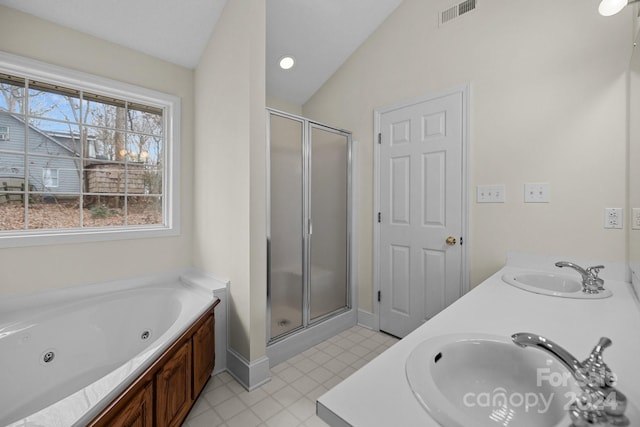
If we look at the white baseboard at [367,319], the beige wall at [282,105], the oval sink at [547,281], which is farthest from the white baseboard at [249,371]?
the beige wall at [282,105]

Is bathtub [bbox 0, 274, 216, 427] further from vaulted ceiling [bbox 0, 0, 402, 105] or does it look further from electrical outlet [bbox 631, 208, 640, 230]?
electrical outlet [bbox 631, 208, 640, 230]

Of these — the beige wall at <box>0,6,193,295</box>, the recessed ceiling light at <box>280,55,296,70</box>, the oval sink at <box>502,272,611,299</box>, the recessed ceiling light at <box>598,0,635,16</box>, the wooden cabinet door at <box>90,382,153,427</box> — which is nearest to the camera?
the wooden cabinet door at <box>90,382,153,427</box>

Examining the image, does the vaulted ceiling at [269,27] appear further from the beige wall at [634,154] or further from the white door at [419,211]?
the beige wall at [634,154]

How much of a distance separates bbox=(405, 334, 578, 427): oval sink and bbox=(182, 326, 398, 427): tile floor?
1.17m

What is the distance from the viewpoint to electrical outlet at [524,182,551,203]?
186 centimetres

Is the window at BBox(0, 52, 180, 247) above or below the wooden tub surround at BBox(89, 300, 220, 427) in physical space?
above

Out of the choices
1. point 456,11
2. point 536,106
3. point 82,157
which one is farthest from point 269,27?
point 536,106

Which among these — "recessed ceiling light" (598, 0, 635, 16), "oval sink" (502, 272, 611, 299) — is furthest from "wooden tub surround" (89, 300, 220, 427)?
"recessed ceiling light" (598, 0, 635, 16)

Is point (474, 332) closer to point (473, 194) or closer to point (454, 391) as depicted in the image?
point (454, 391)

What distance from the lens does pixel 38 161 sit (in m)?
2.01

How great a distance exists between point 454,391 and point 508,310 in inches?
21.4

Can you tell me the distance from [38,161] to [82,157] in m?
0.25

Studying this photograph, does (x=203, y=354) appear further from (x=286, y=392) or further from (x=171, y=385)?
(x=286, y=392)

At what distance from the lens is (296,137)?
7.88 feet
